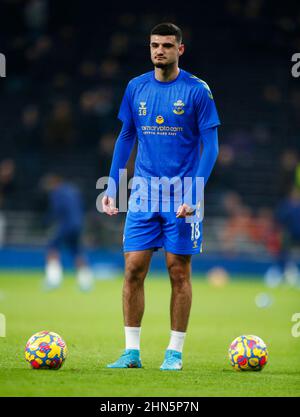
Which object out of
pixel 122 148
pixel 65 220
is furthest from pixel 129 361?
pixel 65 220

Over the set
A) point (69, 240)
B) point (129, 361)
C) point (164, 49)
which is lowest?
point (129, 361)

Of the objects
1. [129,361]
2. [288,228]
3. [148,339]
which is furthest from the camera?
[288,228]

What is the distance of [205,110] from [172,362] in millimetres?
2082

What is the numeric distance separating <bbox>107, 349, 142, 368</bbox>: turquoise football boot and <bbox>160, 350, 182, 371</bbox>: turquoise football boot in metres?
0.21

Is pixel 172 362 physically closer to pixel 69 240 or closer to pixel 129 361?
pixel 129 361

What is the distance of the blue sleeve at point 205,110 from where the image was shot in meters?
8.23

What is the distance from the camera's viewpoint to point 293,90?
26469mm

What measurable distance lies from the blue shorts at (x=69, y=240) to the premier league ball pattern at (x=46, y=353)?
1222 centimetres

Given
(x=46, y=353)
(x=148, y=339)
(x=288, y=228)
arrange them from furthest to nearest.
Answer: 1. (x=288, y=228)
2. (x=148, y=339)
3. (x=46, y=353)

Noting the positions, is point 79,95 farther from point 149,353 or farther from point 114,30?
point 149,353

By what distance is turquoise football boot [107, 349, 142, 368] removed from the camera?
820 centimetres

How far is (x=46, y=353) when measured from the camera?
791 cm

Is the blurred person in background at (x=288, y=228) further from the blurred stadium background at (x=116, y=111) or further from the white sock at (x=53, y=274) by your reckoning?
the white sock at (x=53, y=274)

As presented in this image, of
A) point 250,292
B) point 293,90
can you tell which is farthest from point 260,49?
point 250,292
